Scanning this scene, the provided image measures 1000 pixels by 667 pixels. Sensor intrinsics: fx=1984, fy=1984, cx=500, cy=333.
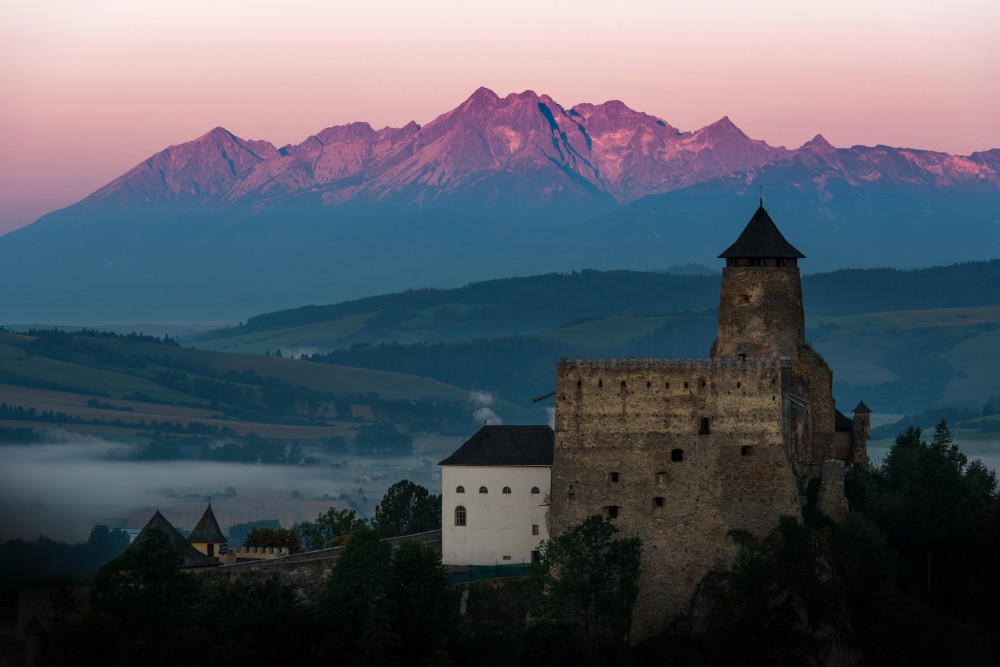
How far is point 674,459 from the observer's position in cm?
9856

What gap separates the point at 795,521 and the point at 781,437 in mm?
4183

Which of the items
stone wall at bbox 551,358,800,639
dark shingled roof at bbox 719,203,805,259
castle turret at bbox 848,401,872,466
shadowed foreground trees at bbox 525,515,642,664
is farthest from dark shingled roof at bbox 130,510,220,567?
castle turret at bbox 848,401,872,466

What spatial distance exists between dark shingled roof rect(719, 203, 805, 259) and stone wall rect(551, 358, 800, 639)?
9.34 meters

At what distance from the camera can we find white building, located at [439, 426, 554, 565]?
4259 inches

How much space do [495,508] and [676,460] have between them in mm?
13853

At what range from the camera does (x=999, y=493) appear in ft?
392

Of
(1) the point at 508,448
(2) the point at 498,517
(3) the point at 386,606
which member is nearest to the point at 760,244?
(1) the point at 508,448

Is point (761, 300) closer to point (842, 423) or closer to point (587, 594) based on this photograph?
point (842, 423)

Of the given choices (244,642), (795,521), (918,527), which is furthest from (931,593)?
(244,642)

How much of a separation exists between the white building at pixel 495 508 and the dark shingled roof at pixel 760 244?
15.3 m

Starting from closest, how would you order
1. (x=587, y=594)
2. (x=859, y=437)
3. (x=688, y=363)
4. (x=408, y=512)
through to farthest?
(x=587, y=594) < (x=688, y=363) < (x=859, y=437) < (x=408, y=512)

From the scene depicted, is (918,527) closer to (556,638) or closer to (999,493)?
(999,493)

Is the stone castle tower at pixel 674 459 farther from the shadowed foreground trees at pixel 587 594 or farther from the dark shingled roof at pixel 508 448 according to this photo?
the dark shingled roof at pixel 508 448

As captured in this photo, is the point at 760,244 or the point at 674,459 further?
the point at 760,244
